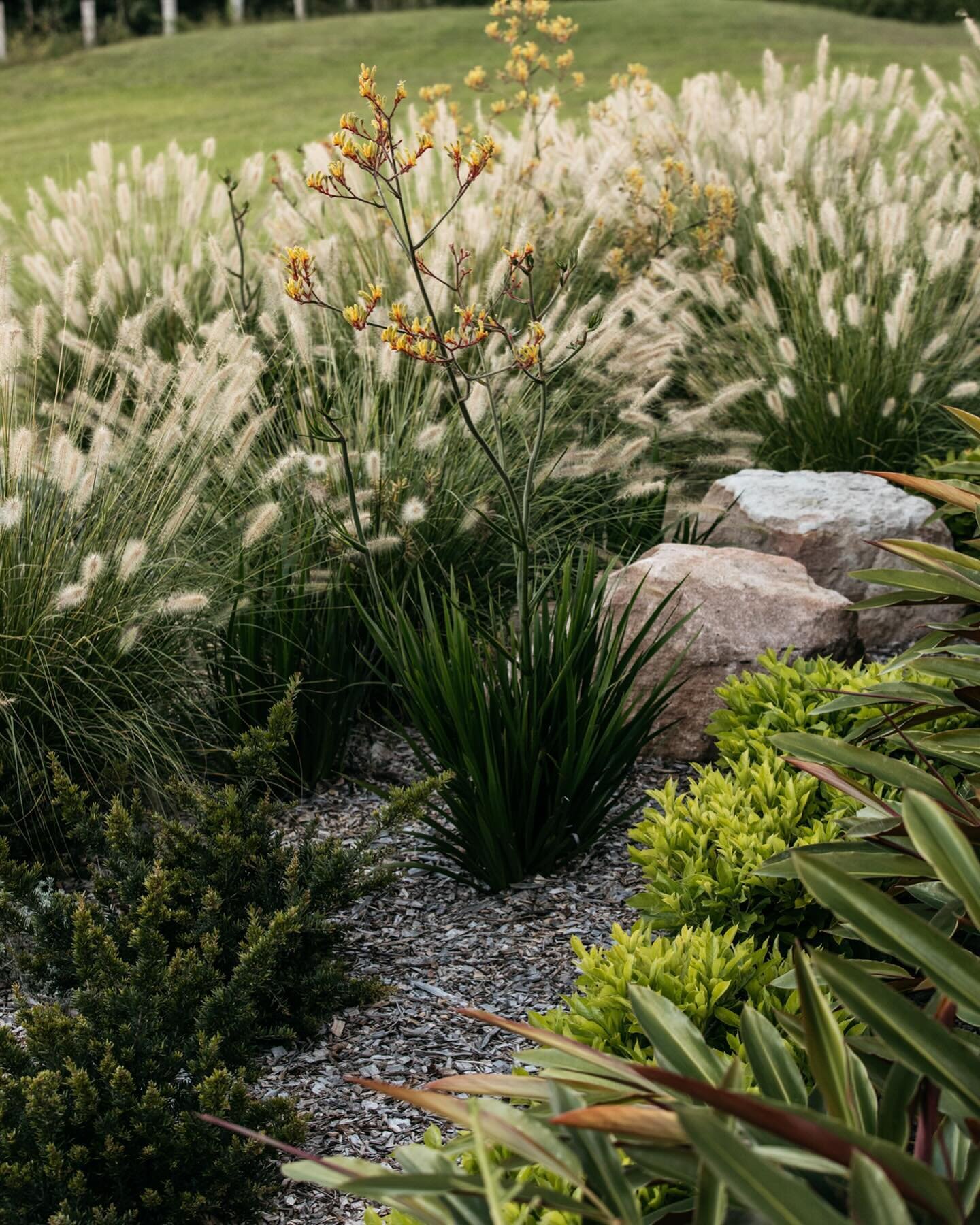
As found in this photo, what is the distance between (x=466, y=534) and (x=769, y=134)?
4166 millimetres

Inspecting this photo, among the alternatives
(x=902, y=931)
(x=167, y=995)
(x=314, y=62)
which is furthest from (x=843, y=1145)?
(x=314, y=62)

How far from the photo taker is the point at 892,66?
303 inches

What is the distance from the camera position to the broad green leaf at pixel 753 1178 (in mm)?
1066

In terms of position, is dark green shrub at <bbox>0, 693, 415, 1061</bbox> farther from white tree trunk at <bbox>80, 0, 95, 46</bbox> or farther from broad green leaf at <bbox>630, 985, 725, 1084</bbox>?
white tree trunk at <bbox>80, 0, 95, 46</bbox>

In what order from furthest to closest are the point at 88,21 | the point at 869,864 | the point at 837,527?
the point at 88,21, the point at 837,527, the point at 869,864

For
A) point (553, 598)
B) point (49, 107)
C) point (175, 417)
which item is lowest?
point (553, 598)

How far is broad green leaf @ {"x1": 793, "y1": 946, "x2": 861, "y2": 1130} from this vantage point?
1294 mm

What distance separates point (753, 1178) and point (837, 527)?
12.1 ft

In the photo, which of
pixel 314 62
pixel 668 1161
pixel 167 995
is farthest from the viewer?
pixel 314 62

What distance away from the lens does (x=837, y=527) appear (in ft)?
14.8

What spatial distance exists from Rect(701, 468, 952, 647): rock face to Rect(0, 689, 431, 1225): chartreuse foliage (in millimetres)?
2150

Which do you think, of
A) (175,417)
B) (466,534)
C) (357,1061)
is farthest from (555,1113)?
(466,534)

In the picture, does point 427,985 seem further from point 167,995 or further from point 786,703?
point 786,703

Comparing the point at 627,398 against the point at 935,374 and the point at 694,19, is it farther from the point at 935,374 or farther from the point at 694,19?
the point at 694,19
